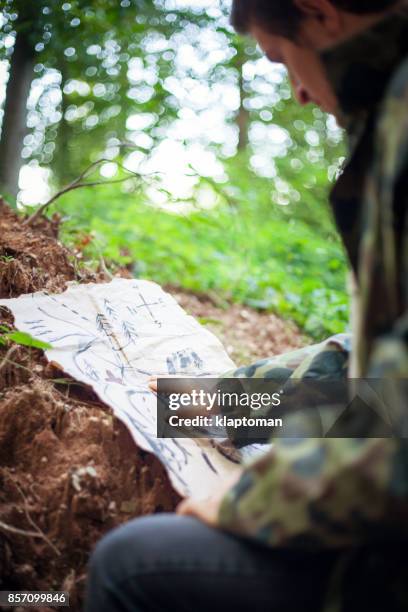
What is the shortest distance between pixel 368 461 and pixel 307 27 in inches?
26.2

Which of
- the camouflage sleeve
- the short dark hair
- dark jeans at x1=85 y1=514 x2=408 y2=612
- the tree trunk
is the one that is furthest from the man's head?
the tree trunk

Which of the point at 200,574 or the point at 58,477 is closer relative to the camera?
the point at 200,574

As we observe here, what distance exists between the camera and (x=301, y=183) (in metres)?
7.22

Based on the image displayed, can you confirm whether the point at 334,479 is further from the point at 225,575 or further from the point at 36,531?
the point at 36,531

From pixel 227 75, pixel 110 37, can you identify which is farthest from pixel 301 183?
pixel 110 37

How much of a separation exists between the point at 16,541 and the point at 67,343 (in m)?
0.55

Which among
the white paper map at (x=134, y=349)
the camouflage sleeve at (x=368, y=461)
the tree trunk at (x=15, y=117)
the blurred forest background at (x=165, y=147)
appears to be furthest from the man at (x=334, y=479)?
the tree trunk at (x=15, y=117)

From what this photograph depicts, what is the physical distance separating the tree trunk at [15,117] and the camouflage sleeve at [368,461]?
2992mm

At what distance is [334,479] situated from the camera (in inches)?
27.5

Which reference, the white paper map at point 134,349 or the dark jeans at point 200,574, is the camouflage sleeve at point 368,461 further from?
the white paper map at point 134,349

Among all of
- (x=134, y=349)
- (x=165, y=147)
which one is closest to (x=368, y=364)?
(x=134, y=349)

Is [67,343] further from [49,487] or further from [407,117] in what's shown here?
[407,117]

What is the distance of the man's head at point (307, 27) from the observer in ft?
2.61

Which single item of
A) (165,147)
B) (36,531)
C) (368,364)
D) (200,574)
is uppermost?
(165,147)
